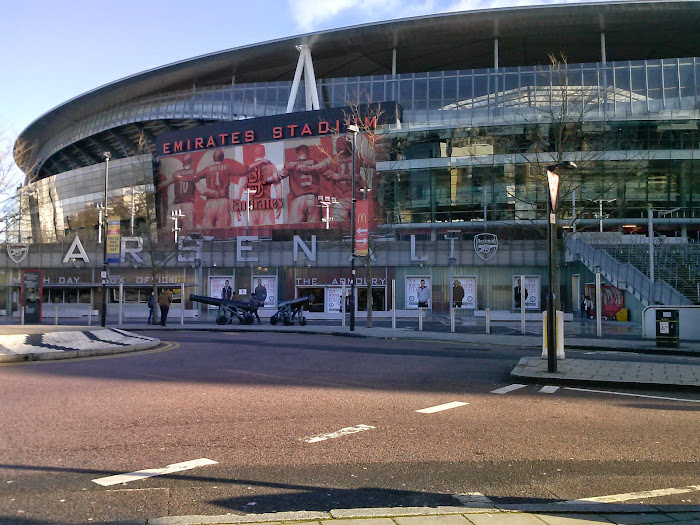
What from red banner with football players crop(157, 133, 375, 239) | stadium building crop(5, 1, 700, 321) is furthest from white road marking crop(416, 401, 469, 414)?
red banner with football players crop(157, 133, 375, 239)

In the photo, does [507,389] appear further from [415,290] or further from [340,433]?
[415,290]

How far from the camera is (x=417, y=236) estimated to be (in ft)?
182

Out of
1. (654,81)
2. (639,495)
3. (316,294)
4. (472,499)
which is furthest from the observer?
(654,81)

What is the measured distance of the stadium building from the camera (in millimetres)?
43656

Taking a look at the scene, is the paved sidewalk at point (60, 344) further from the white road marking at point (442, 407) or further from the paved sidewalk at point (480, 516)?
the paved sidewalk at point (480, 516)

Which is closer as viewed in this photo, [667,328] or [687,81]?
[667,328]

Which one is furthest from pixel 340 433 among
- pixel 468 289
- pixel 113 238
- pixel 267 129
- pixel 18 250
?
pixel 267 129

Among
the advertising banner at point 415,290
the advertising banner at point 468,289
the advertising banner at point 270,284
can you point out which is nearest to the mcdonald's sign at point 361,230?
the advertising banner at point 415,290

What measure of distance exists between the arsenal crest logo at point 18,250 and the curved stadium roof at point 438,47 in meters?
6.51

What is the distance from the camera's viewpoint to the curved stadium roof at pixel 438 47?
52.9 meters

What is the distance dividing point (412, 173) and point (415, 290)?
13.4 m

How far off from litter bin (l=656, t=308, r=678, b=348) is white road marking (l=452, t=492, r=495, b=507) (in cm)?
1597

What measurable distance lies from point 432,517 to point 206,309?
135 ft

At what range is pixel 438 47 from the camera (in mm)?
60438
